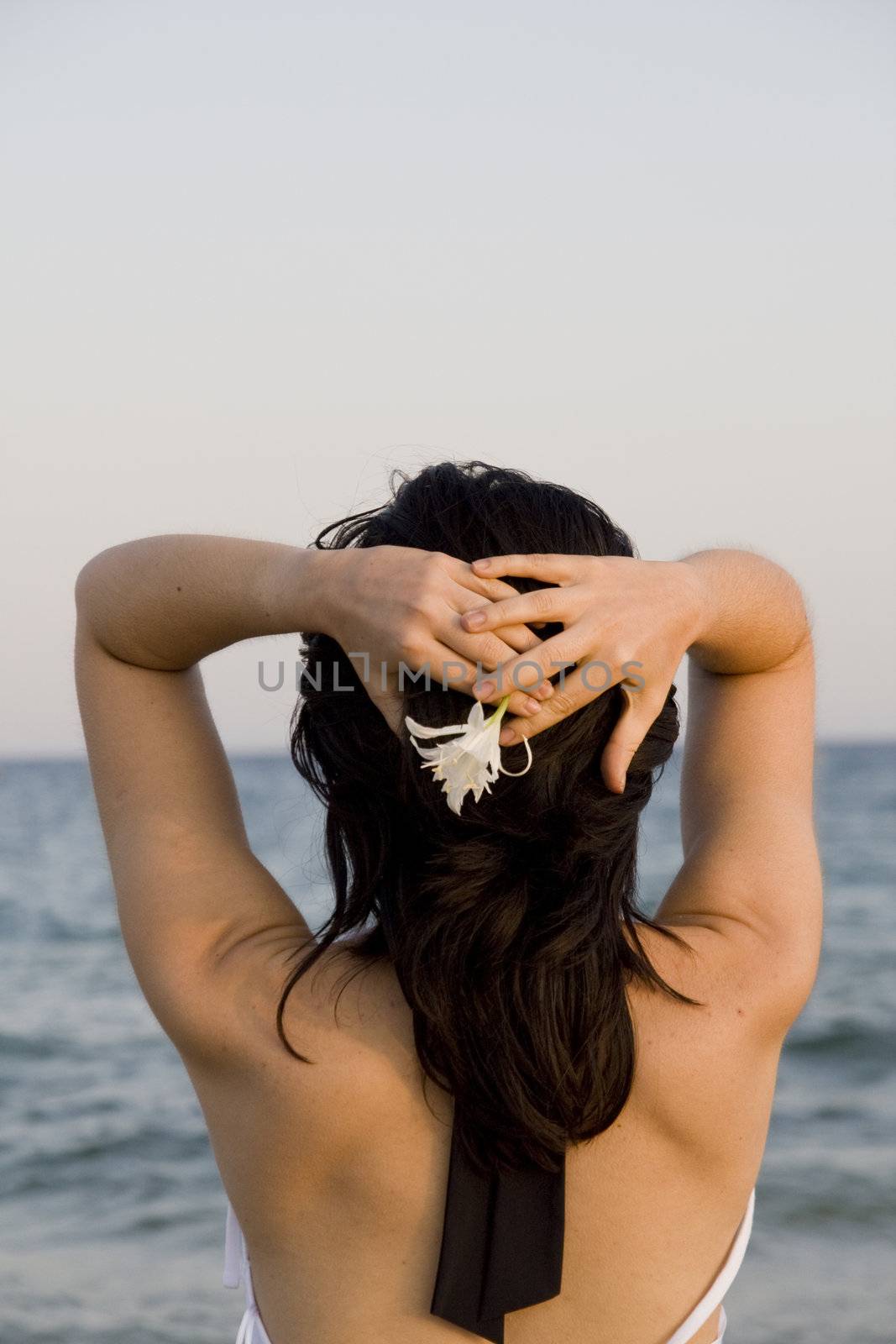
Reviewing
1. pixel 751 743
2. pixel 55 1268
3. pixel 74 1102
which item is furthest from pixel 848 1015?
pixel 751 743

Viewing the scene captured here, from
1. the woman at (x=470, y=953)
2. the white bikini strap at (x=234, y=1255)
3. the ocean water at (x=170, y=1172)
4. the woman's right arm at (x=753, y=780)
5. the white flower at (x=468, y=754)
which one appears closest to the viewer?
the white flower at (x=468, y=754)

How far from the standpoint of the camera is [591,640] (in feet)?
4.28

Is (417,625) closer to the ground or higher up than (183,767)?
higher up

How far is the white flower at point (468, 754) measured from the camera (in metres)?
1.21

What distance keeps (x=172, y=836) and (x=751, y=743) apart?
79 cm

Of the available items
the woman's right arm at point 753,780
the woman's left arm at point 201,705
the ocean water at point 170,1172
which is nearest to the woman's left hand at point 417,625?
the woman's left arm at point 201,705

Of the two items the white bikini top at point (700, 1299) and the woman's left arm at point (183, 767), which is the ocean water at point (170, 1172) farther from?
the white bikini top at point (700, 1299)

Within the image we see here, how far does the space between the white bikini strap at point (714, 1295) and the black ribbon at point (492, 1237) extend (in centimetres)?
23

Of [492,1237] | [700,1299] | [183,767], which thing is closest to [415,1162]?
[492,1237]

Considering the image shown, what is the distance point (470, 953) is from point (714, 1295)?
0.58 metres

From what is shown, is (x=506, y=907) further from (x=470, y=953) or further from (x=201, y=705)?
(x=201, y=705)

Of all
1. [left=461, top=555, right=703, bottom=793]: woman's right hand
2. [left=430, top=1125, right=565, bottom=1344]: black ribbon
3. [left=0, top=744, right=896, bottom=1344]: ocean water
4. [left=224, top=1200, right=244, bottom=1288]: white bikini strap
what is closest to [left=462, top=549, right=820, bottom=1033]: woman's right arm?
[left=461, top=555, right=703, bottom=793]: woman's right hand

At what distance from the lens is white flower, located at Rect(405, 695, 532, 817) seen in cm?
121

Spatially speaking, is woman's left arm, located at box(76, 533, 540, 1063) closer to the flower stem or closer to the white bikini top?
the flower stem
